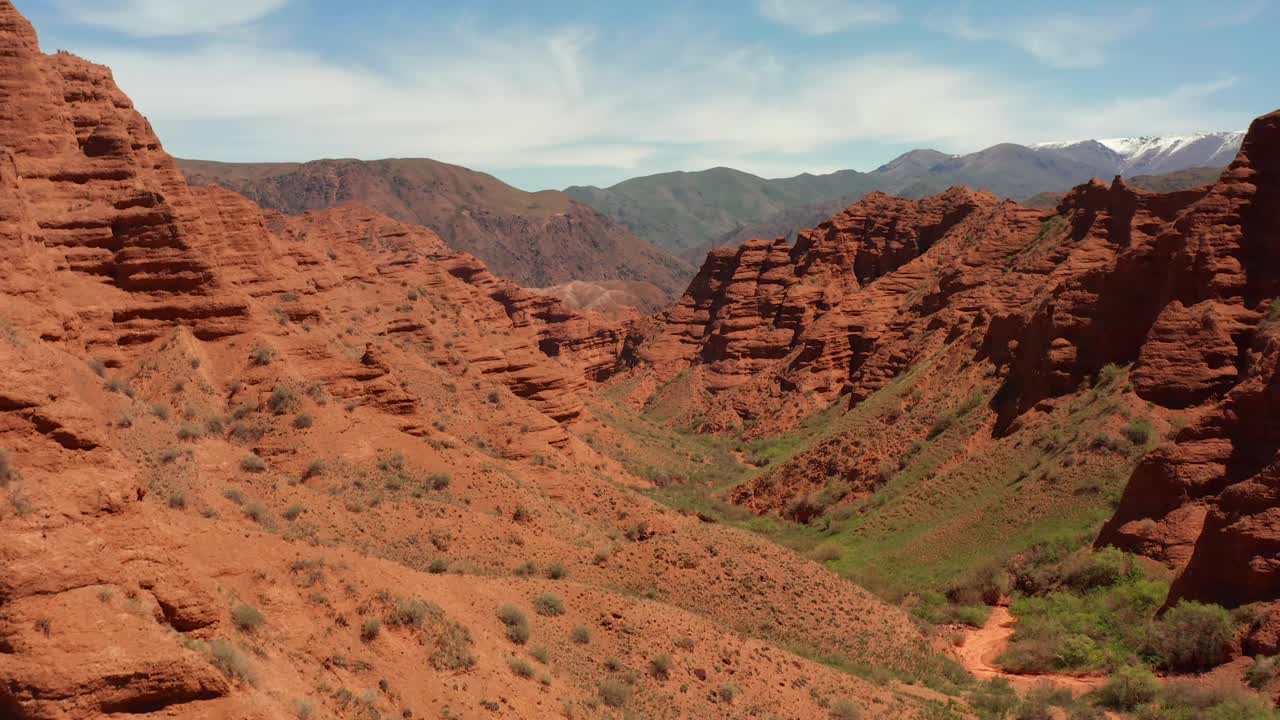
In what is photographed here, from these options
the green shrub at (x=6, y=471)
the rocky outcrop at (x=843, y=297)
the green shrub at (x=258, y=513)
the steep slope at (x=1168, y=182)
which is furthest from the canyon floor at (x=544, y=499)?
the steep slope at (x=1168, y=182)

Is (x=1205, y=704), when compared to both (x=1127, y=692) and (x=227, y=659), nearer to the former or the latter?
(x=1127, y=692)

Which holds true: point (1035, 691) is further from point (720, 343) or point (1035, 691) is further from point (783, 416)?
point (720, 343)

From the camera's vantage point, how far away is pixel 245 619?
14.1m

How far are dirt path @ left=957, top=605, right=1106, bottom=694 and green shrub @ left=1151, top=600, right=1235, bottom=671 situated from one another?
5.80 ft

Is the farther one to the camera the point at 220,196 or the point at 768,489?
the point at 768,489

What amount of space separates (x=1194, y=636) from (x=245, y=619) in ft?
71.3

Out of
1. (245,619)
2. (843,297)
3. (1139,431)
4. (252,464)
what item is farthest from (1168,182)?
(245,619)

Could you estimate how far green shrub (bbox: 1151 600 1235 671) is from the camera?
2348 centimetres

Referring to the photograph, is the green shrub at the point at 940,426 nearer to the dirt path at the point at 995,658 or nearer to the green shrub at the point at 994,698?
the dirt path at the point at 995,658

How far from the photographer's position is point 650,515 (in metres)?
37.8

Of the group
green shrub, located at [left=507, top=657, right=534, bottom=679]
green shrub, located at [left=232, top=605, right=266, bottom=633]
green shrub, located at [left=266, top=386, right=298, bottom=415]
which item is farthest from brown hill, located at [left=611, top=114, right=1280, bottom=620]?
green shrub, located at [left=232, top=605, right=266, bottom=633]

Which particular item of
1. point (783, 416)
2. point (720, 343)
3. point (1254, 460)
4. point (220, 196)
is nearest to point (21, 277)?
point (220, 196)

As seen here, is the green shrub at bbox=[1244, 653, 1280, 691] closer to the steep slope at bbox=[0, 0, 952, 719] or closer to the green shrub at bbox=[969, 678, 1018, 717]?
the green shrub at bbox=[969, 678, 1018, 717]

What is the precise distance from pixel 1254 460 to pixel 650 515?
19806 millimetres
